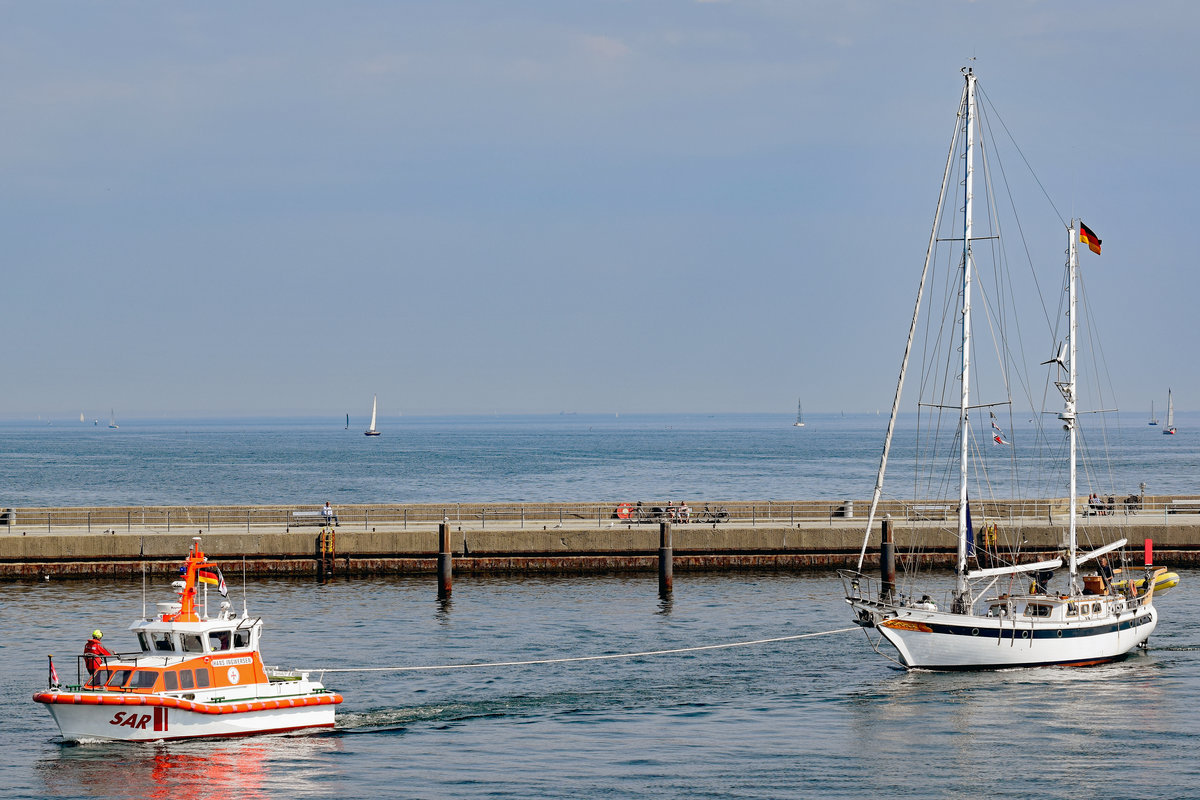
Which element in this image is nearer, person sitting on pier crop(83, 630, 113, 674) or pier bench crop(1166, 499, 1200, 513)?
person sitting on pier crop(83, 630, 113, 674)

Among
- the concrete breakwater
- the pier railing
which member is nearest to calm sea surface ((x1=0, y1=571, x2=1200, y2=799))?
the concrete breakwater

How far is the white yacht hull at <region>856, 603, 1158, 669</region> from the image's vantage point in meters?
40.7

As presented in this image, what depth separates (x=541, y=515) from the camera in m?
67.0


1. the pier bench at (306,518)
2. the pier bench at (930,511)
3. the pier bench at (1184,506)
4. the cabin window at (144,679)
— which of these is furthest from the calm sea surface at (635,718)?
the pier bench at (1184,506)

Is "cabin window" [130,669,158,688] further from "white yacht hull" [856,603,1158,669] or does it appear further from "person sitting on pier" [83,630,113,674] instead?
"white yacht hull" [856,603,1158,669]

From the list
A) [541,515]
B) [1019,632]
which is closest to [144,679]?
[1019,632]

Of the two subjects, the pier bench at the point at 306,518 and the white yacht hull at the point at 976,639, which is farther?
the pier bench at the point at 306,518

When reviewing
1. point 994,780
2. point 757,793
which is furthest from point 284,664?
point 994,780

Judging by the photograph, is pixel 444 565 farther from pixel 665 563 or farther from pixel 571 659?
pixel 571 659

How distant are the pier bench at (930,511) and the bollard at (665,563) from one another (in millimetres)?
15677

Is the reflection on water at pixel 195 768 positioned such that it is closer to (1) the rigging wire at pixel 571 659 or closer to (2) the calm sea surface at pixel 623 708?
(2) the calm sea surface at pixel 623 708

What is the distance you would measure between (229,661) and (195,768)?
281cm

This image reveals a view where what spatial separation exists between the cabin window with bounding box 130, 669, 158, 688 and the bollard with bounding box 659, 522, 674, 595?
24.7m

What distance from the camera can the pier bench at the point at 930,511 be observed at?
65188mm
